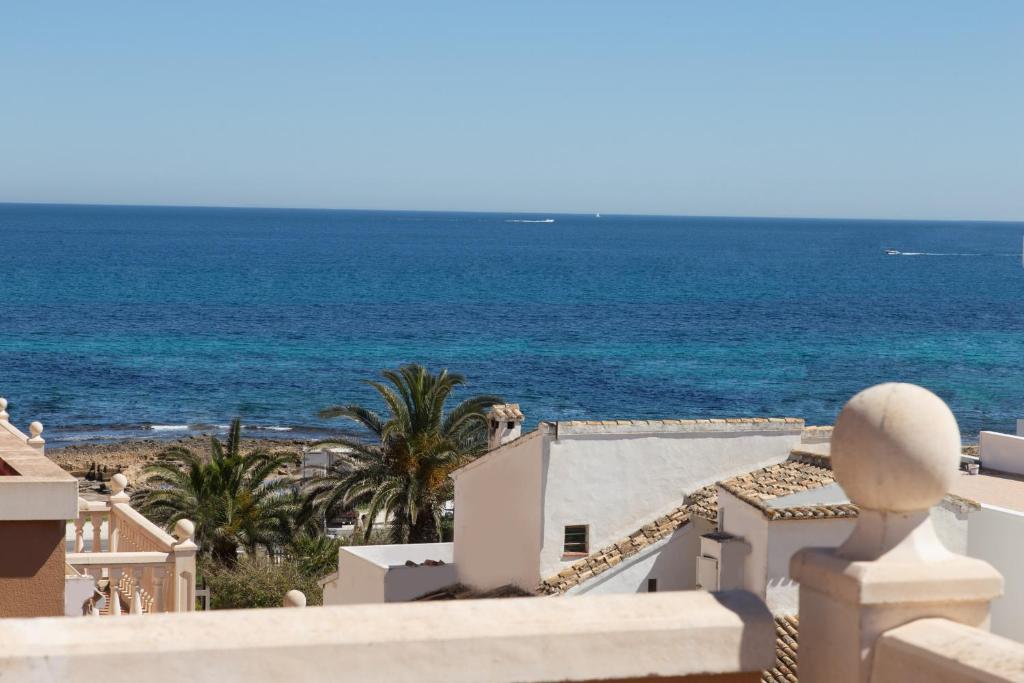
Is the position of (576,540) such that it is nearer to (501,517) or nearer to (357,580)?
(501,517)

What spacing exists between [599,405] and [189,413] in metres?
21.9

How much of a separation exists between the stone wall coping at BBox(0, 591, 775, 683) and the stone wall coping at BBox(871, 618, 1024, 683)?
0.95 ft

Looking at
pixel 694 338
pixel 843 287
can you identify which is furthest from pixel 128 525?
pixel 843 287

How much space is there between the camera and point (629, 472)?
2053cm

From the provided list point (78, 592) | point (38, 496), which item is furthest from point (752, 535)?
point (38, 496)

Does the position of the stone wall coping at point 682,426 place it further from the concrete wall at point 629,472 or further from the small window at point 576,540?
the small window at point 576,540

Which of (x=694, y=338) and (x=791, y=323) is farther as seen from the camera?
(x=791, y=323)

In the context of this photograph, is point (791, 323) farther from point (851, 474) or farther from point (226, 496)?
point (851, 474)

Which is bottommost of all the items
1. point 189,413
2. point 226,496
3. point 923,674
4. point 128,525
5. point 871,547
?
point 189,413

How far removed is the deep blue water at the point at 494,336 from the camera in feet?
243

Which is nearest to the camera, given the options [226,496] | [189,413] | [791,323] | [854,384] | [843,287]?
[226,496]

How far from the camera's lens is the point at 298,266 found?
158 m

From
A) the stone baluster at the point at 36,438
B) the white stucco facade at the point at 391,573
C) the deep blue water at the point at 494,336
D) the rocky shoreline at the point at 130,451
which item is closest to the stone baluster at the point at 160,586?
the stone baluster at the point at 36,438

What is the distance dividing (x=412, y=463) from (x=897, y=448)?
95.0 ft
